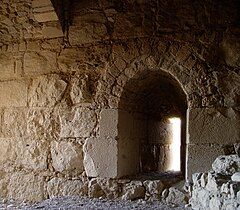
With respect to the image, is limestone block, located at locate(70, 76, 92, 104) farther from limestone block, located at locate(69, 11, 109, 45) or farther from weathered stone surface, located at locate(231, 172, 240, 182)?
weathered stone surface, located at locate(231, 172, 240, 182)

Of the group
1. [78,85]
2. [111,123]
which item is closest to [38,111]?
[78,85]

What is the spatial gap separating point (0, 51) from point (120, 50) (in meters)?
1.79

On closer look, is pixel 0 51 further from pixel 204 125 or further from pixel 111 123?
pixel 204 125

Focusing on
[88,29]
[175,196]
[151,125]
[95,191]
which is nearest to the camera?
[175,196]

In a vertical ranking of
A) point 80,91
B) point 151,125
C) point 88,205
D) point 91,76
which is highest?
point 91,76

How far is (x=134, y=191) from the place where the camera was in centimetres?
411

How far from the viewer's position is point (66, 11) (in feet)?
14.8

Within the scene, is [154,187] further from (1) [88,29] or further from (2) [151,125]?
(1) [88,29]

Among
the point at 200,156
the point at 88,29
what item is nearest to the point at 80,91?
the point at 88,29

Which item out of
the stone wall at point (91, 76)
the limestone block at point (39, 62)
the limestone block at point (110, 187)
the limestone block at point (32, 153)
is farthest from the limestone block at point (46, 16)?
the limestone block at point (110, 187)

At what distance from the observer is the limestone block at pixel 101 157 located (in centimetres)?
419

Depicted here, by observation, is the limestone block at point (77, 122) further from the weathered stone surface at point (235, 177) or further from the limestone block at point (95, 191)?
the weathered stone surface at point (235, 177)

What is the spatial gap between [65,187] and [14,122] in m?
1.14

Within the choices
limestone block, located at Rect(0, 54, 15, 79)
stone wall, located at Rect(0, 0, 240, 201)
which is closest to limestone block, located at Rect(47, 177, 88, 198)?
stone wall, located at Rect(0, 0, 240, 201)
